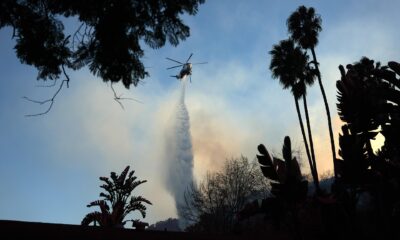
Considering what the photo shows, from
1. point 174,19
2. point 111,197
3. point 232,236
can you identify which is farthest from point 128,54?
point 111,197

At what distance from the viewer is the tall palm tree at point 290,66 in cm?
3303

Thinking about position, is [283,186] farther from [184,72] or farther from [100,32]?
[184,72]

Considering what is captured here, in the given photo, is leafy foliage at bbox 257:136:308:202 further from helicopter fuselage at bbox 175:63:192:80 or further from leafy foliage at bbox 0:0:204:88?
helicopter fuselage at bbox 175:63:192:80

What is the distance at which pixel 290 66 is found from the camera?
33094mm

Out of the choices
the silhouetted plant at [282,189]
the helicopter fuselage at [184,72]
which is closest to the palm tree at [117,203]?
the silhouetted plant at [282,189]

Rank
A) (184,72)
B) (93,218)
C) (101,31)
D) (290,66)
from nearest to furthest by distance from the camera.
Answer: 1. (101,31)
2. (93,218)
3. (290,66)
4. (184,72)

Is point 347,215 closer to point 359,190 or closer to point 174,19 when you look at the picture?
point 359,190

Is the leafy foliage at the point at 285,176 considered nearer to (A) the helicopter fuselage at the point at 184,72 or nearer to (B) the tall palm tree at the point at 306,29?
(B) the tall palm tree at the point at 306,29

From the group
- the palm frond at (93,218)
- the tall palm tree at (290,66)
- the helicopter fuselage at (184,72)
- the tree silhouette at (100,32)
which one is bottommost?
the palm frond at (93,218)

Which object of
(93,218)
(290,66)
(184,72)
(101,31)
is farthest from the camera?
(184,72)

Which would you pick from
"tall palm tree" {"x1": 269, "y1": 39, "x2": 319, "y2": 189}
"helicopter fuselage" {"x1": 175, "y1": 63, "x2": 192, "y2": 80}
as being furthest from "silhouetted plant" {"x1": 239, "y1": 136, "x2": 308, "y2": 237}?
"helicopter fuselage" {"x1": 175, "y1": 63, "x2": 192, "y2": 80}

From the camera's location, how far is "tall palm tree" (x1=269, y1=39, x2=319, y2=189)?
3303cm

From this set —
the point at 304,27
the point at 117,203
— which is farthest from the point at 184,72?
the point at 117,203

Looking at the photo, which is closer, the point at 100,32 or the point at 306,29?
the point at 100,32
